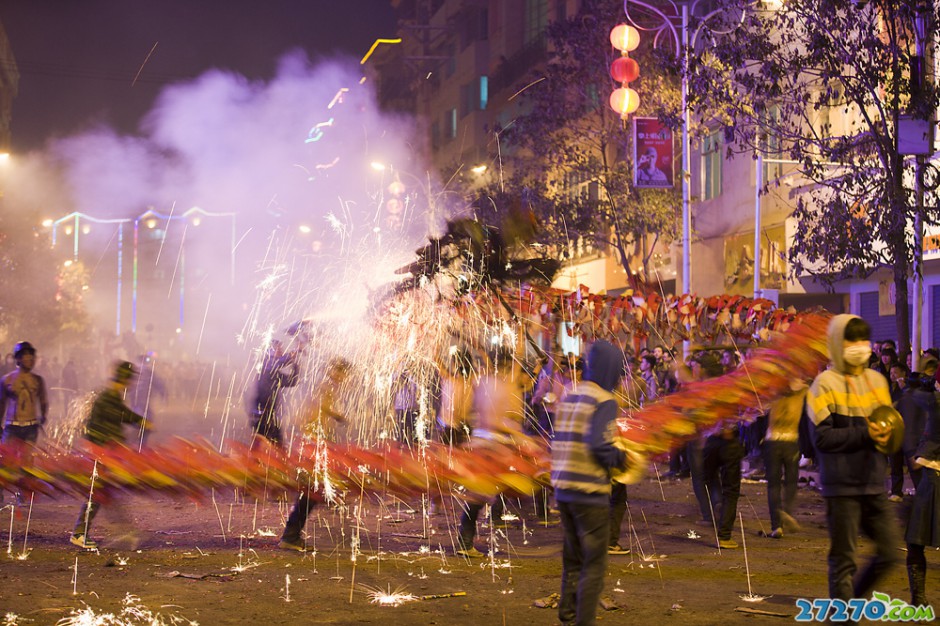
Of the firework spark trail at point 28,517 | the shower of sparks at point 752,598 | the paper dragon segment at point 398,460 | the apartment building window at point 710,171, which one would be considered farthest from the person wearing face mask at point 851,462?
the apartment building window at point 710,171

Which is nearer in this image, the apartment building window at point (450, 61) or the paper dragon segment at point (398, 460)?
the paper dragon segment at point (398, 460)

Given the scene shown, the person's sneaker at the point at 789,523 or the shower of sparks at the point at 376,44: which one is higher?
the shower of sparks at the point at 376,44

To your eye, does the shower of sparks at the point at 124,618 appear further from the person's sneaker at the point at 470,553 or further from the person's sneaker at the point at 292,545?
the person's sneaker at the point at 470,553

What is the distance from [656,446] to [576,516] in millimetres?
2383

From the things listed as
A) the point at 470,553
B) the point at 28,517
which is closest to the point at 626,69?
the point at 28,517

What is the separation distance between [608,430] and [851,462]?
114 cm

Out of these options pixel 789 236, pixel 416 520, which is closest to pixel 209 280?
pixel 789 236

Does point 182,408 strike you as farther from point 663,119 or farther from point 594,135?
point 663,119

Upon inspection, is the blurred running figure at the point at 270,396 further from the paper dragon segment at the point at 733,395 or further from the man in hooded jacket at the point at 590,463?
the man in hooded jacket at the point at 590,463

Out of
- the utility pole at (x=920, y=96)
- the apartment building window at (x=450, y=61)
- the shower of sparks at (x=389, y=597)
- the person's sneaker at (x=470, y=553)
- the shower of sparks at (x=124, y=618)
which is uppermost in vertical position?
the apartment building window at (x=450, y=61)

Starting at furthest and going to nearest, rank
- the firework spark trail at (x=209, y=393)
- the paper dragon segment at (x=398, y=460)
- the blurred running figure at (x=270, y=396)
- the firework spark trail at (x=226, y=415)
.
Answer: the firework spark trail at (x=209, y=393) → the firework spark trail at (x=226, y=415) → the blurred running figure at (x=270, y=396) → the paper dragon segment at (x=398, y=460)

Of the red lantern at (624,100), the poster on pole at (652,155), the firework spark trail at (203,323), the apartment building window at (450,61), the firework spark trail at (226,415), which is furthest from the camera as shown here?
the firework spark trail at (203,323)

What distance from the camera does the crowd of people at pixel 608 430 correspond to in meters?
5.26

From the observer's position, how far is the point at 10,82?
7838 cm
